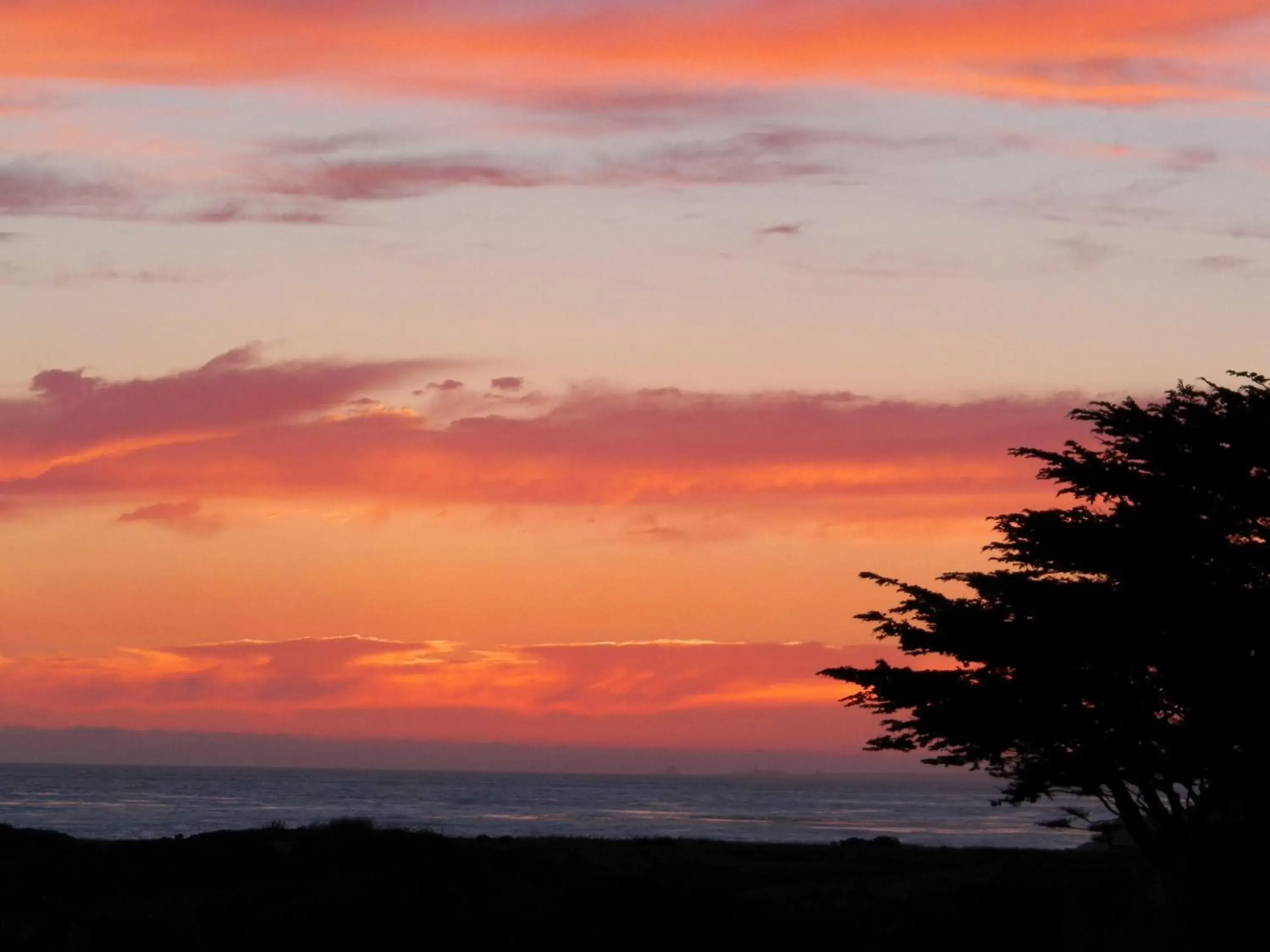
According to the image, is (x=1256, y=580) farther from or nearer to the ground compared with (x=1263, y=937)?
farther from the ground

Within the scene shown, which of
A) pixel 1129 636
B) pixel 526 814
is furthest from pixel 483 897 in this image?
pixel 526 814

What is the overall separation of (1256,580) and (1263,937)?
20.8ft

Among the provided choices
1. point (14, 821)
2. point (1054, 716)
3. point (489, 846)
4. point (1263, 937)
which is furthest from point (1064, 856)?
point (14, 821)

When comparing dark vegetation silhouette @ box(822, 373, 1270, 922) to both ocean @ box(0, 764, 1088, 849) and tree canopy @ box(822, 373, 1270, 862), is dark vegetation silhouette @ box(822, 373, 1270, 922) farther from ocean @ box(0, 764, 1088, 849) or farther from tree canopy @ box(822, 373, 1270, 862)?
ocean @ box(0, 764, 1088, 849)

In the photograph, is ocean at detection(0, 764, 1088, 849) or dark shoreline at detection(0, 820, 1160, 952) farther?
ocean at detection(0, 764, 1088, 849)

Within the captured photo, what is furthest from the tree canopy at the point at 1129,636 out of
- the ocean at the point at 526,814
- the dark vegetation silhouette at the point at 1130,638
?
the ocean at the point at 526,814

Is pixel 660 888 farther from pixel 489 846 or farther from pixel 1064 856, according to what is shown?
pixel 1064 856

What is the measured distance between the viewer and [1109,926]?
72.0 ft

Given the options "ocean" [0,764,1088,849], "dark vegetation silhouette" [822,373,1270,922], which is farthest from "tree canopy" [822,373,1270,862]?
"ocean" [0,764,1088,849]

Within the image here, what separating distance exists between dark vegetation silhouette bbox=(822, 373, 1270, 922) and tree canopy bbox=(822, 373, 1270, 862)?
0.09 feet

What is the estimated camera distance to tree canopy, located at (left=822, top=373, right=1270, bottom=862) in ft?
76.8

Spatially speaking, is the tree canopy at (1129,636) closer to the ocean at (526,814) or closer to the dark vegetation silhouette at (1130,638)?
the dark vegetation silhouette at (1130,638)

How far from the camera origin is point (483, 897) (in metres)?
23.6

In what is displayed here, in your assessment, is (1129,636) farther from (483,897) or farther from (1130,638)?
(483,897)
